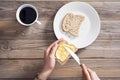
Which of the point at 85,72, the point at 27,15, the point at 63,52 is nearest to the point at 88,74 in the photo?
the point at 85,72

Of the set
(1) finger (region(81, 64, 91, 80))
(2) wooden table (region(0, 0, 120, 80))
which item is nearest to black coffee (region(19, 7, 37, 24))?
(2) wooden table (region(0, 0, 120, 80))

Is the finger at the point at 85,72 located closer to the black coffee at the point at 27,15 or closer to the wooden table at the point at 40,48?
the wooden table at the point at 40,48

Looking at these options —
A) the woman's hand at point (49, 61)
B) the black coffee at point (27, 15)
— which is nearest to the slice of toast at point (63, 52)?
the woman's hand at point (49, 61)

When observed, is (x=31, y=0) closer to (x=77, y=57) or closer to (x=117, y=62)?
(x=77, y=57)

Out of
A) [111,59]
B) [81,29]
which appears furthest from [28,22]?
[111,59]

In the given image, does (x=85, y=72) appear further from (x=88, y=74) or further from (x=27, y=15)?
(x=27, y=15)

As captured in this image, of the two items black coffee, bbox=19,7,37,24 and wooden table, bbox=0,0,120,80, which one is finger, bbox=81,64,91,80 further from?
black coffee, bbox=19,7,37,24
